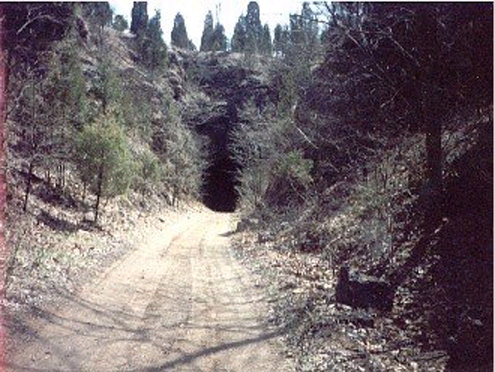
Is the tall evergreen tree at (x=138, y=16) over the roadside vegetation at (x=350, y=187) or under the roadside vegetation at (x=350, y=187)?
over

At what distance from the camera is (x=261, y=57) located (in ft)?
292

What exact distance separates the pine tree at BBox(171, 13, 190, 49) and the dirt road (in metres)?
95.1

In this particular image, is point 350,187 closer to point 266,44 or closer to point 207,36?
point 266,44

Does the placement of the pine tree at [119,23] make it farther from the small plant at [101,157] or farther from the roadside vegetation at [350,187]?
the small plant at [101,157]

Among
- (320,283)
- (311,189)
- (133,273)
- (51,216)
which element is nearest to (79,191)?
(51,216)

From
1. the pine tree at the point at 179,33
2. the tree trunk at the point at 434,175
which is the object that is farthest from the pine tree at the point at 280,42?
the pine tree at the point at 179,33

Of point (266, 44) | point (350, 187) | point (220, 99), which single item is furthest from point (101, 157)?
point (266, 44)

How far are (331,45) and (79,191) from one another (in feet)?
62.5

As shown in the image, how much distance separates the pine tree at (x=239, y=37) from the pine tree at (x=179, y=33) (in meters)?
10.3

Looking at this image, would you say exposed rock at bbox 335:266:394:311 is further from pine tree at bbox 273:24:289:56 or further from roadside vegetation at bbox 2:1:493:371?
pine tree at bbox 273:24:289:56

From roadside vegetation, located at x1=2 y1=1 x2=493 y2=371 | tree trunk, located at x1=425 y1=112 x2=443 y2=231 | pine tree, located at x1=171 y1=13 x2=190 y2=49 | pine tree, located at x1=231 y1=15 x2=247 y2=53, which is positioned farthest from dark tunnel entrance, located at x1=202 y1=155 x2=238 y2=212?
tree trunk, located at x1=425 y1=112 x2=443 y2=231

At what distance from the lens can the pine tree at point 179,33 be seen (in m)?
104

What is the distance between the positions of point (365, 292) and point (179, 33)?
104029mm

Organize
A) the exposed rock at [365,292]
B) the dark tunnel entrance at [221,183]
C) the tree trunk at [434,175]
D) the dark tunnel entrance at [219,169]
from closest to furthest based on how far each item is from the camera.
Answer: the exposed rock at [365,292] → the tree trunk at [434,175] → the dark tunnel entrance at [221,183] → the dark tunnel entrance at [219,169]
